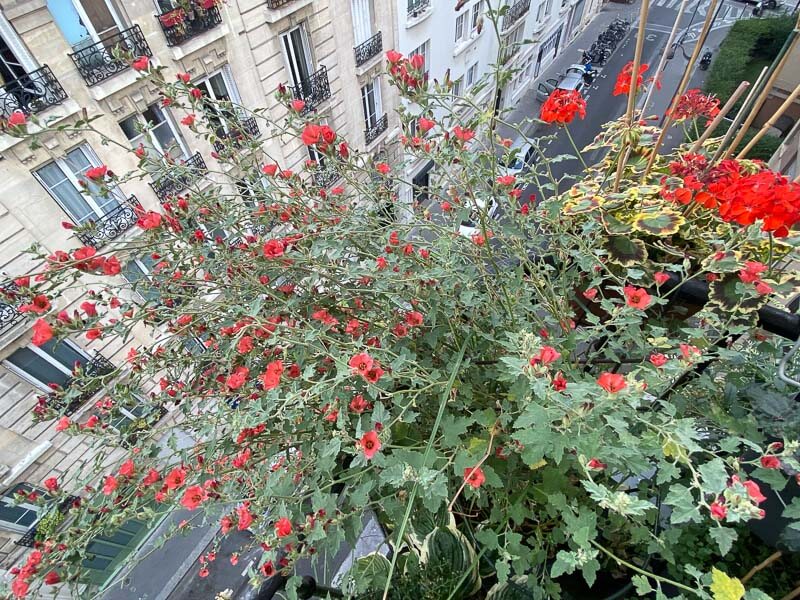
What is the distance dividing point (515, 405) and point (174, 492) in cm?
108

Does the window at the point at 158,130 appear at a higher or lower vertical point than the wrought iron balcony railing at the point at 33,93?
lower

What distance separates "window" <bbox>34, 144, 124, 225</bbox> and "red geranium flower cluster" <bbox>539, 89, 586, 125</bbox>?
3.70 meters

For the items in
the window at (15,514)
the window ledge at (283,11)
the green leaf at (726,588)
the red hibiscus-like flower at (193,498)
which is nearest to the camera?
the green leaf at (726,588)

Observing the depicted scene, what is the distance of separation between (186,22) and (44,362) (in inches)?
143

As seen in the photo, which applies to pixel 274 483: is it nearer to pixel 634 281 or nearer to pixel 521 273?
pixel 521 273

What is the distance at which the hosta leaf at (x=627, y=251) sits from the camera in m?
1.45

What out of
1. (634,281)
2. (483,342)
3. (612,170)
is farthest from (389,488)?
(612,170)

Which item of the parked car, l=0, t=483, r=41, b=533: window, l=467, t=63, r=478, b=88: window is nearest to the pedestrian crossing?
the parked car

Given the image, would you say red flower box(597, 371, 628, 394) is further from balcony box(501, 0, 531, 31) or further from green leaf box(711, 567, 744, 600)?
balcony box(501, 0, 531, 31)

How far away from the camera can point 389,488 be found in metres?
1.33

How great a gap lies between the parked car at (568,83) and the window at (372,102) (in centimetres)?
739

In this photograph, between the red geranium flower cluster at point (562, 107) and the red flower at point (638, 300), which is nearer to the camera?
the red flower at point (638, 300)

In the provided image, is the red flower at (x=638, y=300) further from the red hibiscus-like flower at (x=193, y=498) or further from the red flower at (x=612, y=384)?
the red hibiscus-like flower at (x=193, y=498)

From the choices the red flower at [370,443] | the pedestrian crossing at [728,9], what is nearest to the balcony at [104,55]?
the red flower at [370,443]
